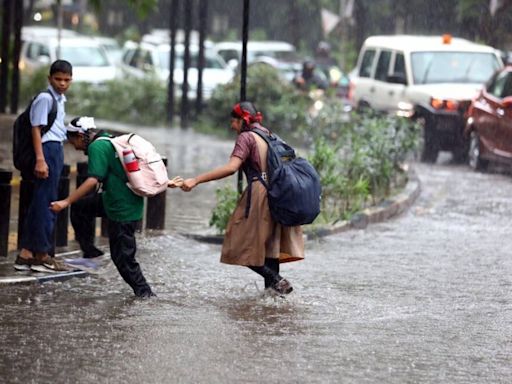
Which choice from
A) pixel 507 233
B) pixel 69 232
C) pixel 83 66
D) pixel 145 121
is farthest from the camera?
pixel 83 66

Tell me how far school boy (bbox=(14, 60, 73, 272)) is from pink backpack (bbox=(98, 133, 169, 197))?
2.80 feet

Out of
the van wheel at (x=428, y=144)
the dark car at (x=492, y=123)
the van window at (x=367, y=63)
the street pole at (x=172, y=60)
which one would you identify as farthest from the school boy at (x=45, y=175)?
the street pole at (x=172, y=60)

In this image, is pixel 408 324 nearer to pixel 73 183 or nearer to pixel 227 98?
pixel 73 183

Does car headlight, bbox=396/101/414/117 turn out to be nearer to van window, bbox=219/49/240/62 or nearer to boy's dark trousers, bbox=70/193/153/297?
boy's dark trousers, bbox=70/193/153/297

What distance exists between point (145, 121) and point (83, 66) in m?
5.87

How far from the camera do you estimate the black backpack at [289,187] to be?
378 inches

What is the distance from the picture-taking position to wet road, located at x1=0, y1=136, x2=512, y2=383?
7.74m

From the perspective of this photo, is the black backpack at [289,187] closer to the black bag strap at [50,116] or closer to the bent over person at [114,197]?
the bent over person at [114,197]

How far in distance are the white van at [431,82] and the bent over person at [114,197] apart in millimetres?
12752

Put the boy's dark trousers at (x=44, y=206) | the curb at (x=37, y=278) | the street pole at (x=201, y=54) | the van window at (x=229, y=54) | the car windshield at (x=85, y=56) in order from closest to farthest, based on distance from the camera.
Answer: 1. the curb at (x=37, y=278)
2. the boy's dark trousers at (x=44, y=206)
3. the street pole at (x=201, y=54)
4. the car windshield at (x=85, y=56)
5. the van window at (x=229, y=54)

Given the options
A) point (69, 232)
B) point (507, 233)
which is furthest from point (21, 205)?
point (507, 233)

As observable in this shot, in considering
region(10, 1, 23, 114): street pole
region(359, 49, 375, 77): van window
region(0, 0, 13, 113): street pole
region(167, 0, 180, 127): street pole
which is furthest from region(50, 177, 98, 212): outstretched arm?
region(167, 0, 180, 127): street pole

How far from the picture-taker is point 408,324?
9188 mm

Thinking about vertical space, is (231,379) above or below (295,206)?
below
